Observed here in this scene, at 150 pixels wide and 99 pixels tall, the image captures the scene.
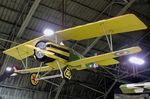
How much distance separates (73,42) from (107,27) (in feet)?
30.9

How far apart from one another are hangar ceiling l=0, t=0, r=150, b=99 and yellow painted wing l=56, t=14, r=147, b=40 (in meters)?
5.32

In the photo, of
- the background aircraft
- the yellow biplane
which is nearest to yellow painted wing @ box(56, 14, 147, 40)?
the yellow biplane

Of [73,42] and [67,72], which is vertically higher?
[73,42]

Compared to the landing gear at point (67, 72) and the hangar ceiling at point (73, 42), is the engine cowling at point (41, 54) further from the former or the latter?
the hangar ceiling at point (73, 42)

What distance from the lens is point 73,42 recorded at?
1930 centimetres

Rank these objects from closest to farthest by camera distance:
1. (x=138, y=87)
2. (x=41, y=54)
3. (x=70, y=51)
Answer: (x=41, y=54) → (x=70, y=51) → (x=138, y=87)

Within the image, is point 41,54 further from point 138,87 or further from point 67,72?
point 138,87

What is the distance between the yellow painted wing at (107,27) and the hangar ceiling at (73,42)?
5.32 metres

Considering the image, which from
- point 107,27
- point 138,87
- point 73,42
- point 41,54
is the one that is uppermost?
point 73,42

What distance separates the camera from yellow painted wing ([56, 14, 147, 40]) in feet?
30.5

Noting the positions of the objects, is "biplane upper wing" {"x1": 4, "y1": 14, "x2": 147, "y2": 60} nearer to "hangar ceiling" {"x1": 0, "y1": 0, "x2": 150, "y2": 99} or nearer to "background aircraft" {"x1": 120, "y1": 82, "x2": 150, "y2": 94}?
"background aircraft" {"x1": 120, "y1": 82, "x2": 150, "y2": 94}

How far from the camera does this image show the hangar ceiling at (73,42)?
16531 millimetres

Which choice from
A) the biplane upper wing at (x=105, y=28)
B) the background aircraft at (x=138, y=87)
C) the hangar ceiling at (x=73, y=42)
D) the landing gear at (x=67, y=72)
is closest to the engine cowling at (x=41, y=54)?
the biplane upper wing at (x=105, y=28)

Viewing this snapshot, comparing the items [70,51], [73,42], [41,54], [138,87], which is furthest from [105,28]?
[73,42]
